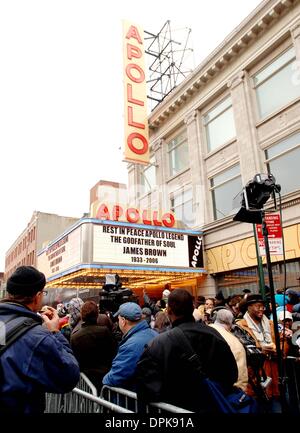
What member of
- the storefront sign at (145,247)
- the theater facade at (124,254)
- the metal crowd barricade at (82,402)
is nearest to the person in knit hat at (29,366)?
the metal crowd barricade at (82,402)

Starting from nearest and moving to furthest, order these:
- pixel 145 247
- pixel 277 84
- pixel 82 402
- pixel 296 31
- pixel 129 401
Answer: pixel 129 401
pixel 82 402
pixel 296 31
pixel 277 84
pixel 145 247

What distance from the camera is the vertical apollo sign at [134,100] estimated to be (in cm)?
2058

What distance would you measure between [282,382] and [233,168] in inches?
582

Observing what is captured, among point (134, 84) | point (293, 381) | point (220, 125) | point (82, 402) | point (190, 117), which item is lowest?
point (293, 381)

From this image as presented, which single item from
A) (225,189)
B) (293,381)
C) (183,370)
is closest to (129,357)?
(183,370)

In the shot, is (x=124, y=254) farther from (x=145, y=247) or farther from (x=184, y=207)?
(x=184, y=207)

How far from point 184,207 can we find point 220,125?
5.15 m

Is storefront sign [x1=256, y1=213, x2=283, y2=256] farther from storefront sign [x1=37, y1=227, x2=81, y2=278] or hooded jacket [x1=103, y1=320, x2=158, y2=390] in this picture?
storefront sign [x1=37, y1=227, x2=81, y2=278]

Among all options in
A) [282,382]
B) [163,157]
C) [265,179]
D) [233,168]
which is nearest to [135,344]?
[282,382]

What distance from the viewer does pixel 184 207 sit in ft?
67.8

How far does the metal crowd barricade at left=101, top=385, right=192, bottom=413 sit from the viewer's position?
2.67 meters

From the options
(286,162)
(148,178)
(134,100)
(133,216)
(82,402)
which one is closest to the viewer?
(82,402)
